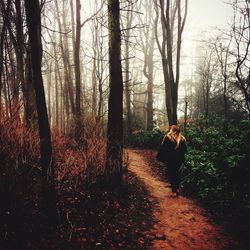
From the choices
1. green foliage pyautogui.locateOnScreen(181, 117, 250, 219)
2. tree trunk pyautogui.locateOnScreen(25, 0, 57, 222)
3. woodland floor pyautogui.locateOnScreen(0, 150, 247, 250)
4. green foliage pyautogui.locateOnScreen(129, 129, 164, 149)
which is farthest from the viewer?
green foliage pyautogui.locateOnScreen(129, 129, 164, 149)

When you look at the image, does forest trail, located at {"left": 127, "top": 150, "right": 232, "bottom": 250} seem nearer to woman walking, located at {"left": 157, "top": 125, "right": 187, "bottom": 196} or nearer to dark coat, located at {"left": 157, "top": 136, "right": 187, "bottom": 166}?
woman walking, located at {"left": 157, "top": 125, "right": 187, "bottom": 196}

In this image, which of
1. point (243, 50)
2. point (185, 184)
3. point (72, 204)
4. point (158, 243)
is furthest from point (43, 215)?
point (243, 50)

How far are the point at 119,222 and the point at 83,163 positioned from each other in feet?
5.19

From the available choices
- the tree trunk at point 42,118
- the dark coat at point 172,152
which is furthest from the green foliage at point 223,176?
the tree trunk at point 42,118

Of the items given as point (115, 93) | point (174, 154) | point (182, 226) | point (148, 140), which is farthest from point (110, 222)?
point (148, 140)

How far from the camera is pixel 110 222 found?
199 inches

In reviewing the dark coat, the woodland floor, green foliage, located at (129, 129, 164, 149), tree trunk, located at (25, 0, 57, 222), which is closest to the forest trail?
the woodland floor

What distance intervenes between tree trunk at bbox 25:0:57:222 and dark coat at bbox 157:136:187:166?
372 centimetres

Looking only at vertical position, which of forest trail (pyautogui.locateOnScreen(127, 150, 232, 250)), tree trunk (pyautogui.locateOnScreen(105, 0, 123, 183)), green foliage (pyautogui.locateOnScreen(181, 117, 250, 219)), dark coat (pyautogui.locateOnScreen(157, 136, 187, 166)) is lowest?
forest trail (pyautogui.locateOnScreen(127, 150, 232, 250))

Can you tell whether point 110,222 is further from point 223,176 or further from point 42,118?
point 223,176

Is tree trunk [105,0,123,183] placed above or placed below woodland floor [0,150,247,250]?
above

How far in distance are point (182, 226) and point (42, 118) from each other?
12.4ft

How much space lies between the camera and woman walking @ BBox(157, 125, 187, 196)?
7019mm

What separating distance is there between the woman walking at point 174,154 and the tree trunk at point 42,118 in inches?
147
